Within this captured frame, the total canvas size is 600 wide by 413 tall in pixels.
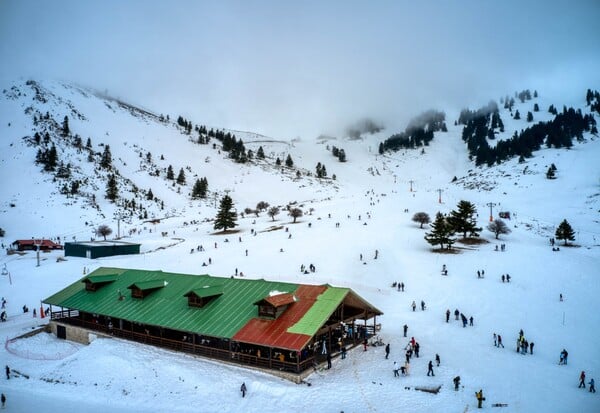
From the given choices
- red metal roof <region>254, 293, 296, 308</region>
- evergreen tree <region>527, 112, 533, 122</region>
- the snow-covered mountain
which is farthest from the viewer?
evergreen tree <region>527, 112, 533, 122</region>

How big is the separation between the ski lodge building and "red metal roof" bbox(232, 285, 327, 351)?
55 mm

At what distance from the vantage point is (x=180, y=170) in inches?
4668

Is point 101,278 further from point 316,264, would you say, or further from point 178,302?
point 316,264

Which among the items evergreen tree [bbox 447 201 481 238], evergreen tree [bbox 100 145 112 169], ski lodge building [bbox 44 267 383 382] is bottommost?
ski lodge building [bbox 44 267 383 382]

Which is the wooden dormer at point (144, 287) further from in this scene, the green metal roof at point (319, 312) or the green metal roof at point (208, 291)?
the green metal roof at point (319, 312)

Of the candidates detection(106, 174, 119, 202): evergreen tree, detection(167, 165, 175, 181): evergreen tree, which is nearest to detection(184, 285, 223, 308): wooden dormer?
detection(106, 174, 119, 202): evergreen tree

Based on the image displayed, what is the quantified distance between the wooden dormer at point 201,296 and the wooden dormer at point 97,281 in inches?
383

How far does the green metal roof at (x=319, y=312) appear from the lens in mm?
21453

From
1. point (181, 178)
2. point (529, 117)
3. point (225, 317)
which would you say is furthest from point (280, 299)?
point (529, 117)

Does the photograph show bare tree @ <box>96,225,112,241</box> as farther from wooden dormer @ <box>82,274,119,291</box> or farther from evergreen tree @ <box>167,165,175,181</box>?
evergreen tree @ <box>167,165,175,181</box>

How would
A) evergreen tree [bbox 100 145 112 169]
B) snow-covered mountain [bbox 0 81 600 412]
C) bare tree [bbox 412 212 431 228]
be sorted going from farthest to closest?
evergreen tree [bbox 100 145 112 169]
bare tree [bbox 412 212 431 228]
snow-covered mountain [bbox 0 81 600 412]

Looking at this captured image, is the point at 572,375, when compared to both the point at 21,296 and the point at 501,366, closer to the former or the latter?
the point at 501,366

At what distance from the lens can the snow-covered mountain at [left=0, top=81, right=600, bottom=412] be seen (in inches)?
786

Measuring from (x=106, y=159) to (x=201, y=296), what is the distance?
91.3 meters
